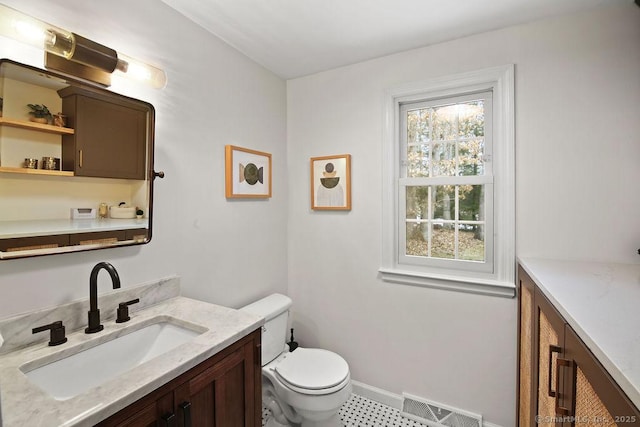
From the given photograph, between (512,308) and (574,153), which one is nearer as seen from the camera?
(574,153)

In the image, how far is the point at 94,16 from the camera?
1219mm

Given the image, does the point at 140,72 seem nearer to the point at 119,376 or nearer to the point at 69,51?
the point at 69,51

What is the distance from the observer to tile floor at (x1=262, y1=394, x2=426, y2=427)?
186 centimetres

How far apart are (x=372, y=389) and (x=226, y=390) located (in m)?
1.35

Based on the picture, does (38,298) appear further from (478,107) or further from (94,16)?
(478,107)

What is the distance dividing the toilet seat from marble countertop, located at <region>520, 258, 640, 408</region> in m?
1.09

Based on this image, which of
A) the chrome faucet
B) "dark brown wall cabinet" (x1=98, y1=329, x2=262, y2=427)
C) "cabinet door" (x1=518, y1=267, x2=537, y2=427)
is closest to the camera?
"dark brown wall cabinet" (x1=98, y1=329, x2=262, y2=427)

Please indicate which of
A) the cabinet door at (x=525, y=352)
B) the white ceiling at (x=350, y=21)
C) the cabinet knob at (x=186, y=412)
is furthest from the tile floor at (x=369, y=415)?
the white ceiling at (x=350, y=21)

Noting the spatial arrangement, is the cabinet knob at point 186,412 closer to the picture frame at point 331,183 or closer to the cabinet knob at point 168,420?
the cabinet knob at point 168,420

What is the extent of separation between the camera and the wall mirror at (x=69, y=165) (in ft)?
3.26

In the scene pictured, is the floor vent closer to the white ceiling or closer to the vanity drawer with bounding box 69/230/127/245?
the vanity drawer with bounding box 69/230/127/245

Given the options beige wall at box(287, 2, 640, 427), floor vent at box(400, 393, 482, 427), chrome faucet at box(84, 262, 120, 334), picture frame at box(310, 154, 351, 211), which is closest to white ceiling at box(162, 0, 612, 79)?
beige wall at box(287, 2, 640, 427)

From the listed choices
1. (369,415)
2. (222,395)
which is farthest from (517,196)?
(222,395)

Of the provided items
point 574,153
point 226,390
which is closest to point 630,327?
point 574,153
